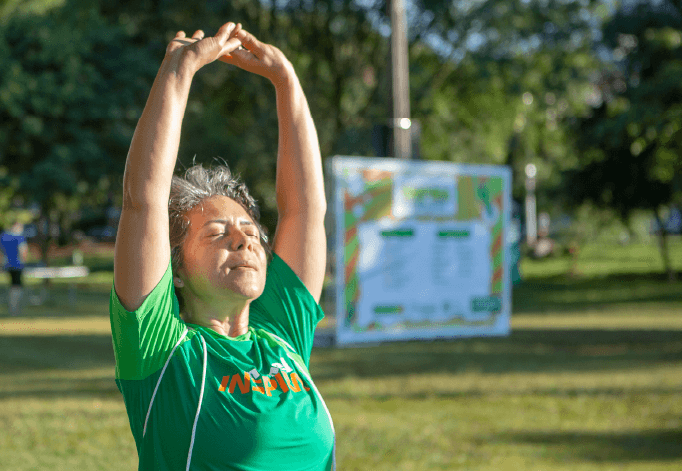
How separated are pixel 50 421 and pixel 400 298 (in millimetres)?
3265

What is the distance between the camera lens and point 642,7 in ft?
42.5

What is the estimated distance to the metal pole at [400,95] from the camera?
7445 mm

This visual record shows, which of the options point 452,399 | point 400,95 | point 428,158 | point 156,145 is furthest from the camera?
point 428,158

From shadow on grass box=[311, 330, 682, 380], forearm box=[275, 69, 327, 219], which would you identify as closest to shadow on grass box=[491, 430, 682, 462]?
shadow on grass box=[311, 330, 682, 380]

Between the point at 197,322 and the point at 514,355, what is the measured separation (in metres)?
9.81

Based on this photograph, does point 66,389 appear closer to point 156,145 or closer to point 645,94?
point 156,145

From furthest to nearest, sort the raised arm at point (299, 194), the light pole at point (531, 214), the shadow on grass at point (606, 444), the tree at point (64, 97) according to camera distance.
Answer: the light pole at point (531, 214) < the tree at point (64, 97) < the shadow on grass at point (606, 444) < the raised arm at point (299, 194)

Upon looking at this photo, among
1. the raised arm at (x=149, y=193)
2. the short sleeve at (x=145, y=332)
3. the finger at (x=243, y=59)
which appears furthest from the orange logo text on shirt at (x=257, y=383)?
the finger at (x=243, y=59)

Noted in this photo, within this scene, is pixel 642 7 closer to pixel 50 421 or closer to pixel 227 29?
pixel 50 421

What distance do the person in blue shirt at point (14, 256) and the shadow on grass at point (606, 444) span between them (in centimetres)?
1220

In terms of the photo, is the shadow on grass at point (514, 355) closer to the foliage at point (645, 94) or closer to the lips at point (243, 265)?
the foliage at point (645, 94)

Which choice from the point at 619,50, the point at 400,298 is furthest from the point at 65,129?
the point at 400,298

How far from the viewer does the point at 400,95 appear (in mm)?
8008

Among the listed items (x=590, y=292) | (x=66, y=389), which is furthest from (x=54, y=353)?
(x=590, y=292)
